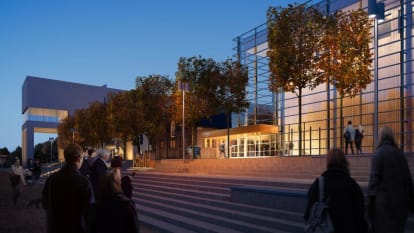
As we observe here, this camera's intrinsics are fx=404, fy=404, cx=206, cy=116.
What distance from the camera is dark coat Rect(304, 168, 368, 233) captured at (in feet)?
12.7

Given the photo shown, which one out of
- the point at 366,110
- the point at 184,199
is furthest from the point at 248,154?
the point at 184,199

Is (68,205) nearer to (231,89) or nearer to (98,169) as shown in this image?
(98,169)

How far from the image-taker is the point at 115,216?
3.78 m

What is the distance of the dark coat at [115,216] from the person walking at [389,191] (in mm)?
2794

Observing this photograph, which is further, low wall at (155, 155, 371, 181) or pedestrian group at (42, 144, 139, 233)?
low wall at (155, 155, 371, 181)

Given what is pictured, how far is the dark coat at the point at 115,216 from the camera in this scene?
376 centimetres

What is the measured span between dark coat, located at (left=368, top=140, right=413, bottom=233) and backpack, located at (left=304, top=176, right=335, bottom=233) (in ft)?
3.75

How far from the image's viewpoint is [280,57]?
21375 millimetres

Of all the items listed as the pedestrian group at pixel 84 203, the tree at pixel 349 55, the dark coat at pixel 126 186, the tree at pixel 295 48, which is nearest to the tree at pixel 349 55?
the tree at pixel 349 55

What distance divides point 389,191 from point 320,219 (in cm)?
127

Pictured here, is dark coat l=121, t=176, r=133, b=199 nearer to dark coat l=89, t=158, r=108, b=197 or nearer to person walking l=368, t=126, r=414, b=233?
dark coat l=89, t=158, r=108, b=197

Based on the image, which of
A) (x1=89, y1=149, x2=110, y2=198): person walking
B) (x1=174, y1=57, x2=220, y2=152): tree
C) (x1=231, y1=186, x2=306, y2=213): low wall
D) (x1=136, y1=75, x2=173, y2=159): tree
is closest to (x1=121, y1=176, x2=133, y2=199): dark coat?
(x1=89, y1=149, x2=110, y2=198): person walking

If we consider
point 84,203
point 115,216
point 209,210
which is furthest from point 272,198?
point 115,216

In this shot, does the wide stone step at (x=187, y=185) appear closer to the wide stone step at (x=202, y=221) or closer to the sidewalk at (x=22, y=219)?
the wide stone step at (x=202, y=221)
